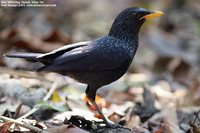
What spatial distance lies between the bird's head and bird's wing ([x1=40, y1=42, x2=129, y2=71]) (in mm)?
344

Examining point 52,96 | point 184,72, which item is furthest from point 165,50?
point 52,96

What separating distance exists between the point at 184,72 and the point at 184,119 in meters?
2.20

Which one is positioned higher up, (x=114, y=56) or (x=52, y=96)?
(x=114, y=56)

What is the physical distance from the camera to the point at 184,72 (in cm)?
775

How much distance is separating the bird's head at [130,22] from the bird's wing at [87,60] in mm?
344

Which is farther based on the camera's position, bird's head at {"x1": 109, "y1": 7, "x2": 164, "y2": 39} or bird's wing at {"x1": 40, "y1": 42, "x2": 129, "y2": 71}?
bird's head at {"x1": 109, "y1": 7, "x2": 164, "y2": 39}

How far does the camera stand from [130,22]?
5.27 meters

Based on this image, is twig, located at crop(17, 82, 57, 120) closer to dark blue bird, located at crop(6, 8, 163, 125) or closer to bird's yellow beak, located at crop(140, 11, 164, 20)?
dark blue bird, located at crop(6, 8, 163, 125)

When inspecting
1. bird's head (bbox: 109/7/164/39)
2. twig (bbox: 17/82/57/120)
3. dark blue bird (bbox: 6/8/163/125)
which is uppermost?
bird's head (bbox: 109/7/164/39)

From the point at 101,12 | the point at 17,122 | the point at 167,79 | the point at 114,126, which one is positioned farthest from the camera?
the point at 101,12

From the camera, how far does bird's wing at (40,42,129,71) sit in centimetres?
486

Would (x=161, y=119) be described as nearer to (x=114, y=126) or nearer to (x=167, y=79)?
(x=114, y=126)

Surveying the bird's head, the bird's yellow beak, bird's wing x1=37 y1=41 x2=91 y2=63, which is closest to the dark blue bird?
bird's wing x1=37 y1=41 x2=91 y2=63

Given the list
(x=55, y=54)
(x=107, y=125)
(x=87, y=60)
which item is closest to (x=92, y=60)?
(x=87, y=60)
